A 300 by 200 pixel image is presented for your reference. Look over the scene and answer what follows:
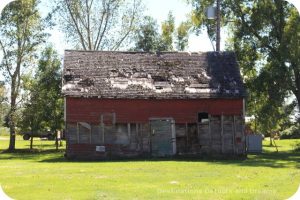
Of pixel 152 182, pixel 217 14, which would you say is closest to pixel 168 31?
pixel 217 14

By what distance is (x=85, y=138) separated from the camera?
101 ft

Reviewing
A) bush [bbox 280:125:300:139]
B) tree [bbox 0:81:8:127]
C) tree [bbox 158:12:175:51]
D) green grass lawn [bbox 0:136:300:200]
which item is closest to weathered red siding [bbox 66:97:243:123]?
green grass lawn [bbox 0:136:300:200]

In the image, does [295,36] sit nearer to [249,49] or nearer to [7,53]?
[249,49]

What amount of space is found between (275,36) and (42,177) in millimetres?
26506

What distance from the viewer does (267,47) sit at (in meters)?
41.2

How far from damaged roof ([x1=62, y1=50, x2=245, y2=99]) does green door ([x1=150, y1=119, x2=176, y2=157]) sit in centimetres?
161

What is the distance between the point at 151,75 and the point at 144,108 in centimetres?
251

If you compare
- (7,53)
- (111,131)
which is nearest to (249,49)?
(111,131)

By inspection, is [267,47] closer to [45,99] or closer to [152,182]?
[45,99]

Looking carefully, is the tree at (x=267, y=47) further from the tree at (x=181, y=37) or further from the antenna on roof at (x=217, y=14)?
the tree at (x=181, y=37)

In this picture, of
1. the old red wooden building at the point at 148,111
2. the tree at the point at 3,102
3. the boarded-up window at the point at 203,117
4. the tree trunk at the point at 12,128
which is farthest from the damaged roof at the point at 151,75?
the tree at the point at 3,102

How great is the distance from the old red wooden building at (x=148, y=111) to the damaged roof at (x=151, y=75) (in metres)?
0.06

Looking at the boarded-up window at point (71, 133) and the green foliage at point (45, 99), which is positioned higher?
the green foliage at point (45, 99)

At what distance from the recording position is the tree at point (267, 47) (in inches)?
1491
